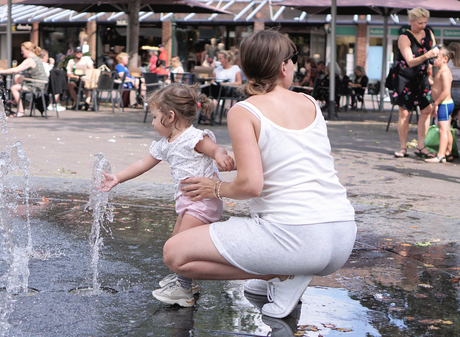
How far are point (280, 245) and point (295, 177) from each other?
312 mm

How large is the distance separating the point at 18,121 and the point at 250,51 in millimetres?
11882

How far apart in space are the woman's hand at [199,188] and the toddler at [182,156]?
144 mm

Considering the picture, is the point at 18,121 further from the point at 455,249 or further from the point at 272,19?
the point at 272,19

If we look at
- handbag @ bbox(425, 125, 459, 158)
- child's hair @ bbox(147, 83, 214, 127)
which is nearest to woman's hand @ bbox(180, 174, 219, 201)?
child's hair @ bbox(147, 83, 214, 127)

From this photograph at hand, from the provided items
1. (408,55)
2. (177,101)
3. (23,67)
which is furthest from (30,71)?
(177,101)

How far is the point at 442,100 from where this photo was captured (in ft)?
29.9

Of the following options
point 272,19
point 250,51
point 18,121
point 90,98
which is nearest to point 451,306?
point 250,51

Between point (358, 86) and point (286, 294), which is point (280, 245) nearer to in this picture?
point (286, 294)

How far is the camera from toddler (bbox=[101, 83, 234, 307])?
3170mm

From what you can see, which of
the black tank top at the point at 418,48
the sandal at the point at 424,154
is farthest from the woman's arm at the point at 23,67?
the sandal at the point at 424,154

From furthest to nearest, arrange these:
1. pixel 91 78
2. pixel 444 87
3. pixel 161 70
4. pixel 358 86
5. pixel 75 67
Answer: pixel 161 70 < pixel 358 86 < pixel 75 67 < pixel 91 78 < pixel 444 87

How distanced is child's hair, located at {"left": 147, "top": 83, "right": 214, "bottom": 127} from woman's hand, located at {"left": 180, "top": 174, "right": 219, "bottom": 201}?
448mm

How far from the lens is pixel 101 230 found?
4.62 m

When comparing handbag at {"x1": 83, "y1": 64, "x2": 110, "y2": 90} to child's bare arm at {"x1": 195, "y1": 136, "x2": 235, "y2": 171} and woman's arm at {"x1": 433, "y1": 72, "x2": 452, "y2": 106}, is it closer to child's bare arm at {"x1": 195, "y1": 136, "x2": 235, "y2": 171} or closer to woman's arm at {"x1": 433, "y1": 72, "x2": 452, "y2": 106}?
woman's arm at {"x1": 433, "y1": 72, "x2": 452, "y2": 106}
